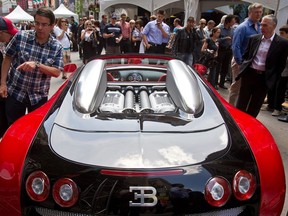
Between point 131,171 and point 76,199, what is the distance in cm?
31

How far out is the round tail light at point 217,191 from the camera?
165 centimetres

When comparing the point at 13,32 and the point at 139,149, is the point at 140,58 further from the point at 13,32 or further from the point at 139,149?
the point at 139,149

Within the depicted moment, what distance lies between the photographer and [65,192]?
5.36ft

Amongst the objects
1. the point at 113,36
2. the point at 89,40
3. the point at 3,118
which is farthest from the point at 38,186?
the point at 113,36

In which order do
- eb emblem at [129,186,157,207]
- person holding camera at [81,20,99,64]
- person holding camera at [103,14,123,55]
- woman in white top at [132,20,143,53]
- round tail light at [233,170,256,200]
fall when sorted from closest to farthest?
eb emblem at [129,186,157,207], round tail light at [233,170,256,200], person holding camera at [81,20,99,64], person holding camera at [103,14,123,55], woman in white top at [132,20,143,53]

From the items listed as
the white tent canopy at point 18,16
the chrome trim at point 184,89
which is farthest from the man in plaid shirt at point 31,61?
the white tent canopy at point 18,16

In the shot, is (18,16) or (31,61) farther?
(18,16)

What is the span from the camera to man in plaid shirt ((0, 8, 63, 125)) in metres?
2.86

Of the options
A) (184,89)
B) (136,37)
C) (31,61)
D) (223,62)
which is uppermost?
(31,61)

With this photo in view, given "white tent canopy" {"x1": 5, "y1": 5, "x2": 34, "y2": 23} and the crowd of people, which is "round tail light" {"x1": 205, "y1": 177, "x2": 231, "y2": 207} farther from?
"white tent canopy" {"x1": 5, "y1": 5, "x2": 34, "y2": 23}

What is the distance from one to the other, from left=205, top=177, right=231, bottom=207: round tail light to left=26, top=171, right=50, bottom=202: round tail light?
2.72 feet

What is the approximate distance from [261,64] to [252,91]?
1.38 ft

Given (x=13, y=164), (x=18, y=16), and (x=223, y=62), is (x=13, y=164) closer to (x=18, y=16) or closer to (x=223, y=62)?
(x=223, y=62)

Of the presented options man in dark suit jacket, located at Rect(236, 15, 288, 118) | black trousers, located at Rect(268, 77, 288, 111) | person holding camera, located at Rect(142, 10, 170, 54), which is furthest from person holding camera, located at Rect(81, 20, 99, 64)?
man in dark suit jacket, located at Rect(236, 15, 288, 118)
